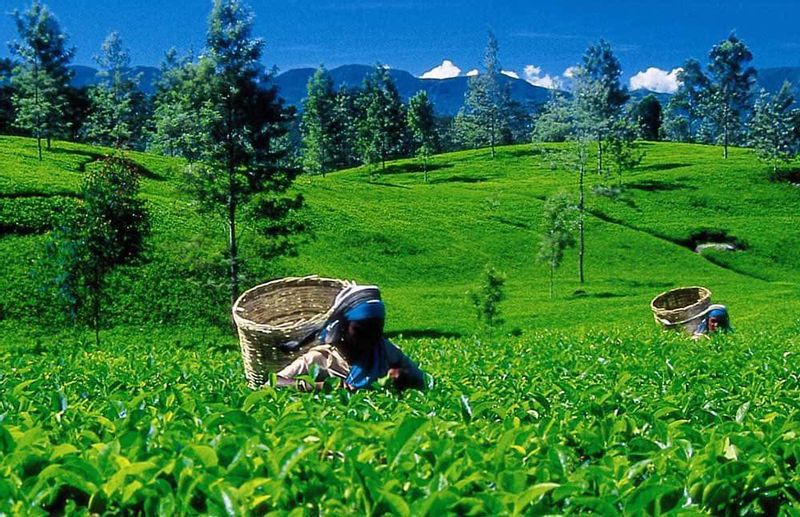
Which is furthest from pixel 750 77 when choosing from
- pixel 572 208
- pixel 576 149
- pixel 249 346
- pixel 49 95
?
pixel 249 346

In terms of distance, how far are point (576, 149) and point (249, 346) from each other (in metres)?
46.1

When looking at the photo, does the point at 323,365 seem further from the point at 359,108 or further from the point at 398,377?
the point at 359,108

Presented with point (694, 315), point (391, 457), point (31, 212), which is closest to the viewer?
point (391, 457)

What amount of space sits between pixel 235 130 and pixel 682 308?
14.8m

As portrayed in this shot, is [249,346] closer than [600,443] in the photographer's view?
No

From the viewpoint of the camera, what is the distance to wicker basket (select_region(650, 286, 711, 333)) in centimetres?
1730

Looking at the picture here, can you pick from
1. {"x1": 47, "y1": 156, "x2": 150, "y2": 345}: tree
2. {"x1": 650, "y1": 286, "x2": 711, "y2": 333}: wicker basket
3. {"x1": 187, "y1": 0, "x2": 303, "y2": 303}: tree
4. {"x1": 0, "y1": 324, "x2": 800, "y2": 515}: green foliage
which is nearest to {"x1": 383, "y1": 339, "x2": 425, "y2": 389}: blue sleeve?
{"x1": 0, "y1": 324, "x2": 800, "y2": 515}: green foliage

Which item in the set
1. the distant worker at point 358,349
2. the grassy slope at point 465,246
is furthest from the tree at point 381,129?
the distant worker at point 358,349

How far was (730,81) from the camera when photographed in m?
107

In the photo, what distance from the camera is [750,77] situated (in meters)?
106

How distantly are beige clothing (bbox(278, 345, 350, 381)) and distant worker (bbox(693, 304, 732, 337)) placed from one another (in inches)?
462

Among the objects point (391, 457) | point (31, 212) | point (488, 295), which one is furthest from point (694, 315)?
point (31, 212)

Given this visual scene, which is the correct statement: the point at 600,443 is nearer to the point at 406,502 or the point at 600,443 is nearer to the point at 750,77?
the point at 406,502

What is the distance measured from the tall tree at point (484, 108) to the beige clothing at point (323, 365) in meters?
111
